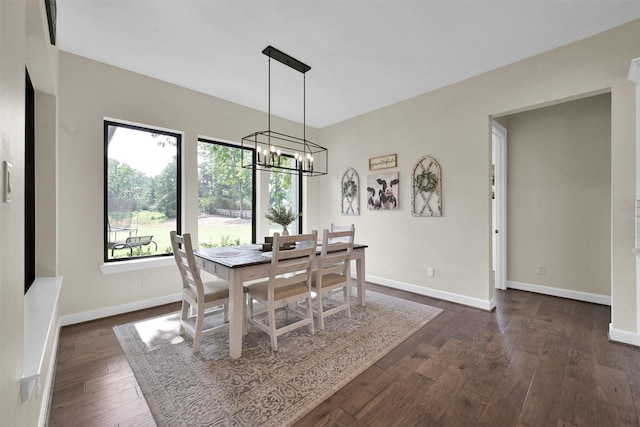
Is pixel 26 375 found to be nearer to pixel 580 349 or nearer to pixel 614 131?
pixel 580 349

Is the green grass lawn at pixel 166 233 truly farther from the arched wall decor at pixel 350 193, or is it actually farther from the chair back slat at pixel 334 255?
the chair back slat at pixel 334 255

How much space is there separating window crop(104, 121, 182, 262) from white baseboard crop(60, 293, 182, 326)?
0.55 metres

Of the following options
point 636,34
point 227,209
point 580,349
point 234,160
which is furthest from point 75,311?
point 636,34

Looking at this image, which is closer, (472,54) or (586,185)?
(472,54)

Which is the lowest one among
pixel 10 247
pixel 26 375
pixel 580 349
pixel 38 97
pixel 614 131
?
pixel 580 349

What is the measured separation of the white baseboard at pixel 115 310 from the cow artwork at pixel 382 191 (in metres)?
3.09

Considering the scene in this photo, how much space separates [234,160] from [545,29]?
3863 millimetres

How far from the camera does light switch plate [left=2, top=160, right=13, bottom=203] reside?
32.4 inches

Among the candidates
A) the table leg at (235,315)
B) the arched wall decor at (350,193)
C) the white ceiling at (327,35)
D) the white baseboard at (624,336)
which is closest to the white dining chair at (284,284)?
the table leg at (235,315)

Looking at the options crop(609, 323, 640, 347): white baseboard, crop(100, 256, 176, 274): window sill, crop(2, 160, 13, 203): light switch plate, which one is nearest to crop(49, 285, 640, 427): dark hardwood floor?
crop(609, 323, 640, 347): white baseboard

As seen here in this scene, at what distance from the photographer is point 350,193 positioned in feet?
15.6

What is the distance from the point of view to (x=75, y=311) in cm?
286

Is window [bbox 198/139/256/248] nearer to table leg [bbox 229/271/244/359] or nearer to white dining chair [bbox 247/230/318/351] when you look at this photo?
white dining chair [bbox 247/230/318/351]

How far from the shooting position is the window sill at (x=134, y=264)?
3.03 metres
